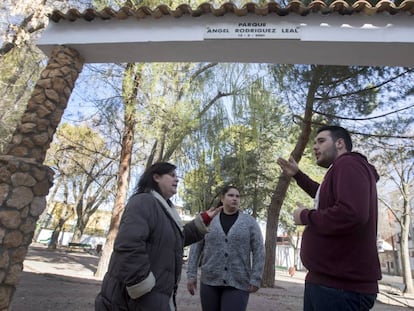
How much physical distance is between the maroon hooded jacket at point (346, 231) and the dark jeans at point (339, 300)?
1.1 inches

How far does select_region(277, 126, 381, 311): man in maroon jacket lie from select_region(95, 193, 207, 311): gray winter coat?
2.79ft

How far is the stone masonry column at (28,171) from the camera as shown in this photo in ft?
12.3

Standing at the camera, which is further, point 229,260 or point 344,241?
point 229,260

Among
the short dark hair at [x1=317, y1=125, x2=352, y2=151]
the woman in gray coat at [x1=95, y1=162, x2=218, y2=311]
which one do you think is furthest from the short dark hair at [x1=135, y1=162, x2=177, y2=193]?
the short dark hair at [x1=317, y1=125, x2=352, y2=151]

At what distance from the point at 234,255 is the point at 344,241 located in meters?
1.44

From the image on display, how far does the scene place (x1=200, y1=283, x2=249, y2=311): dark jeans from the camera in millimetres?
3055

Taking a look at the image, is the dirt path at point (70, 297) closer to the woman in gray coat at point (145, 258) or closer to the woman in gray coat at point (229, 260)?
the woman in gray coat at point (229, 260)

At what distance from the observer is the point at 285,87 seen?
28.4 ft

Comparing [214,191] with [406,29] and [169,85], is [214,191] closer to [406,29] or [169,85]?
[169,85]

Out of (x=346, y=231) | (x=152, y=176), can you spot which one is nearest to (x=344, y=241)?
(x=346, y=231)

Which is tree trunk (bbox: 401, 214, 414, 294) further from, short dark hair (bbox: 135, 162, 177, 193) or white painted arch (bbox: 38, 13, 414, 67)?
short dark hair (bbox: 135, 162, 177, 193)

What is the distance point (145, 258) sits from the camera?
6.85 feet

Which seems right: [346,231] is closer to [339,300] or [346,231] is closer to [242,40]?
[339,300]

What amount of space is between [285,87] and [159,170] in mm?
6701
